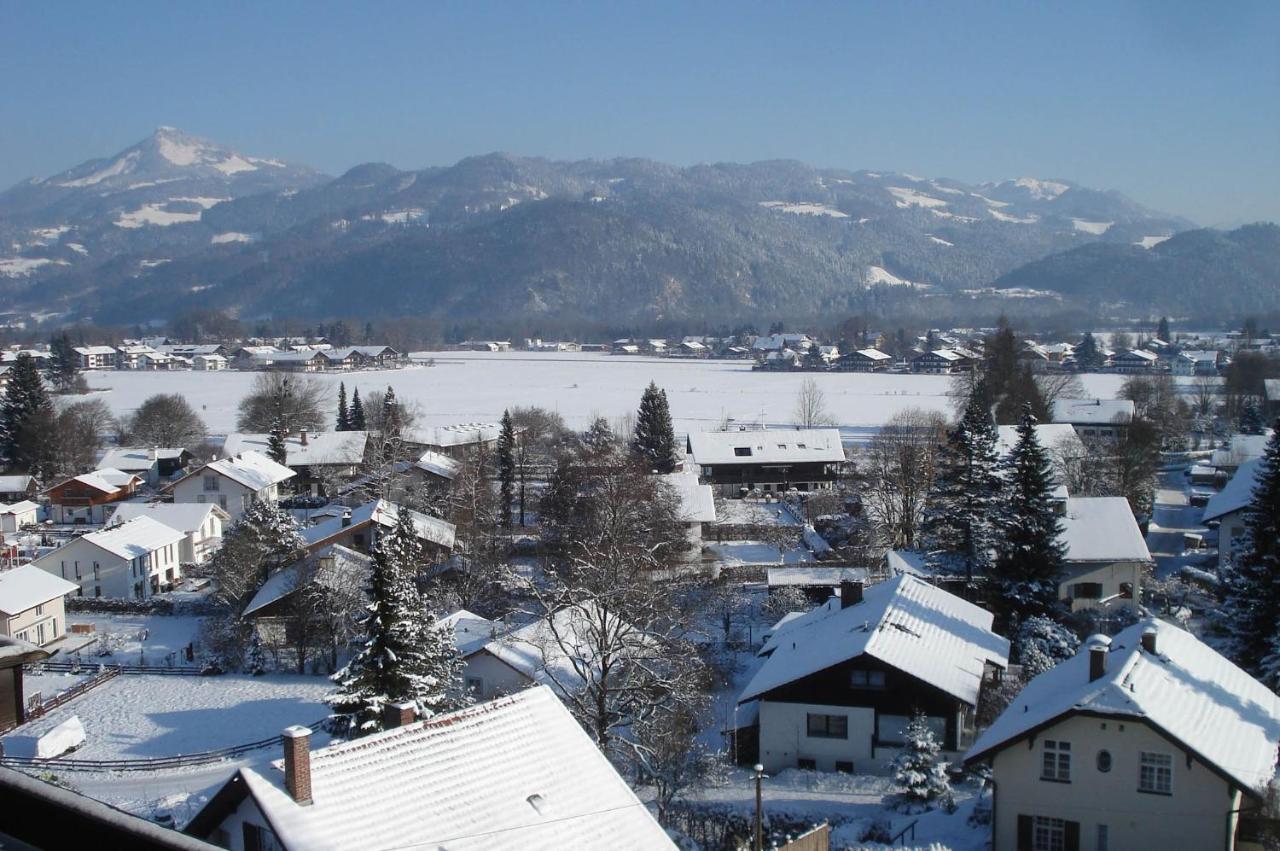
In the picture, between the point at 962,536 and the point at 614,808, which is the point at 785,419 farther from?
the point at 614,808

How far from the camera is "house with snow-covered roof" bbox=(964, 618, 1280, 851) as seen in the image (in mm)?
14664

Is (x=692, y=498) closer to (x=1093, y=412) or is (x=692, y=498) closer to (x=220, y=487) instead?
(x=220, y=487)

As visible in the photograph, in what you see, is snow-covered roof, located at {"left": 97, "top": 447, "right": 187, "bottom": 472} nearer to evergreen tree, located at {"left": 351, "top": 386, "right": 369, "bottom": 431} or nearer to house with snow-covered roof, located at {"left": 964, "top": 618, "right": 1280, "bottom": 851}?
evergreen tree, located at {"left": 351, "top": 386, "right": 369, "bottom": 431}

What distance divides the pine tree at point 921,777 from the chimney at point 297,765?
35.4ft

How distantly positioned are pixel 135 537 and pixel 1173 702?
109 feet

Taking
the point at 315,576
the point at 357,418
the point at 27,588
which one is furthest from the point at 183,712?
the point at 357,418

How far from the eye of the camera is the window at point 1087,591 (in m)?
30.7

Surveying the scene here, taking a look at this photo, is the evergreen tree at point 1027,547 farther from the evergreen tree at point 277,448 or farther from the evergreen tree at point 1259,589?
the evergreen tree at point 277,448

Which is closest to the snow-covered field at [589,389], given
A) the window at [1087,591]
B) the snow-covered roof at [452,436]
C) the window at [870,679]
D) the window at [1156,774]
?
the snow-covered roof at [452,436]

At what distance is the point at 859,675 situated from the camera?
65.6 feet

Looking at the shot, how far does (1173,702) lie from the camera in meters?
15.4

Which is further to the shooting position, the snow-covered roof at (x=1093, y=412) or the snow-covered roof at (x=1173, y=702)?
the snow-covered roof at (x=1093, y=412)

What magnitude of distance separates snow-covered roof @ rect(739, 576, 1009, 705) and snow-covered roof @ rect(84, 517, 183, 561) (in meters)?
23.2

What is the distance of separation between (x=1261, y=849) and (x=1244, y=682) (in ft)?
10.5
